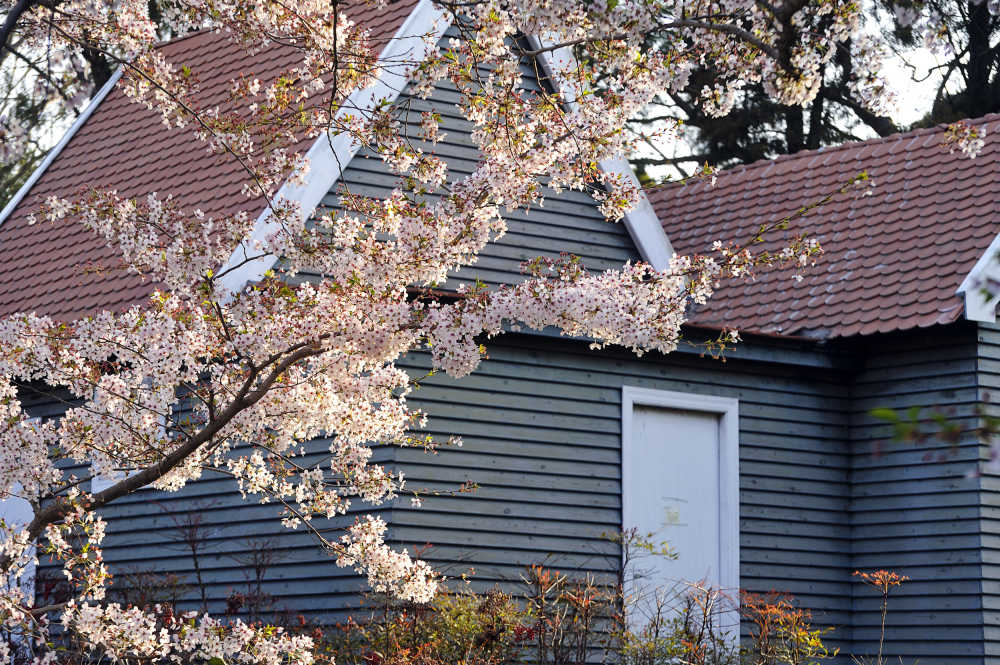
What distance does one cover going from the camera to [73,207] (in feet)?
20.5

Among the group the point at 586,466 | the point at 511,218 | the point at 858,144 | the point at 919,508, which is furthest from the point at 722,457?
the point at 858,144

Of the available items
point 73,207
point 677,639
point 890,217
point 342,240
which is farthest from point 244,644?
point 890,217

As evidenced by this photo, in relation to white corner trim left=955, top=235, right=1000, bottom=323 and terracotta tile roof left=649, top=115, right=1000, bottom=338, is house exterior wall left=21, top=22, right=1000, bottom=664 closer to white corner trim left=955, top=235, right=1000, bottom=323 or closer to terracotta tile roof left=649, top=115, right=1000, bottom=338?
white corner trim left=955, top=235, right=1000, bottom=323

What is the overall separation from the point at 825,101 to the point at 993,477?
12.8 metres

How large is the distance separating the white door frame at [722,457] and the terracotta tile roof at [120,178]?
3415mm

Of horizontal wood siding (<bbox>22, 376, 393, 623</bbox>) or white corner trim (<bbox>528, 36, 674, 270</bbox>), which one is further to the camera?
white corner trim (<bbox>528, 36, 674, 270</bbox>)

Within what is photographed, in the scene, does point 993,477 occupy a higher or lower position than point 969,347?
lower

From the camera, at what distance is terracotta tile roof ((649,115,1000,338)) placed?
10891mm

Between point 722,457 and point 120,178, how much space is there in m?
6.34

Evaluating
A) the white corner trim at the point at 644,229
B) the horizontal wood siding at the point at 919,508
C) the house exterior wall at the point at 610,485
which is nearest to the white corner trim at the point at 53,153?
the house exterior wall at the point at 610,485

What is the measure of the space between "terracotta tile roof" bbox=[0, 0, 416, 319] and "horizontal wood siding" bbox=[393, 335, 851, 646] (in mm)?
2576

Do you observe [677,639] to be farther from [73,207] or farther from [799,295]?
[73,207]

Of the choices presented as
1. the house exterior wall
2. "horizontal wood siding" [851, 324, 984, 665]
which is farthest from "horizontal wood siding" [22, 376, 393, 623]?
"horizontal wood siding" [851, 324, 984, 665]

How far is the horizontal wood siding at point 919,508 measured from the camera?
403 inches
